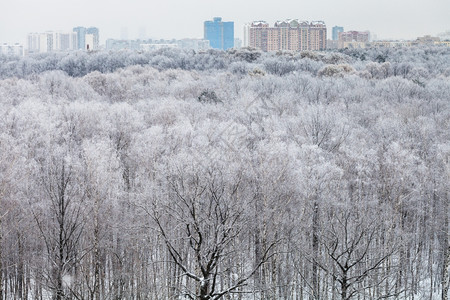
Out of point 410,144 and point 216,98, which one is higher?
point 216,98

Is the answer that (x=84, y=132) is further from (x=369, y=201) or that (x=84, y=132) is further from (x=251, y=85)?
(x=251, y=85)

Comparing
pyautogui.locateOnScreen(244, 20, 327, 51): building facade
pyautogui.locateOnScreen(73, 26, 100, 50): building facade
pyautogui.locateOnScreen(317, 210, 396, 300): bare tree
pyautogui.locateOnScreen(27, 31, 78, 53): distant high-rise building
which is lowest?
pyautogui.locateOnScreen(317, 210, 396, 300): bare tree

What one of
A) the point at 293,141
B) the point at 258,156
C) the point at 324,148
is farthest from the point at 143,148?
the point at 324,148

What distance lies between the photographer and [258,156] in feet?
73.1

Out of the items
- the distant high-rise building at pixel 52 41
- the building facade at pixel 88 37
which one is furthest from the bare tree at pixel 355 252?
the building facade at pixel 88 37

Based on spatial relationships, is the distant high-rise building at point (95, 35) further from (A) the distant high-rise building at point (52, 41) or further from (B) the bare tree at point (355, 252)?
(B) the bare tree at point (355, 252)

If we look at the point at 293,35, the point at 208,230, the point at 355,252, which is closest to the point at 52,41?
the point at 293,35

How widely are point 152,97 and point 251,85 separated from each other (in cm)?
955

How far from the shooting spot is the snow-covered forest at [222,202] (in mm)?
16578

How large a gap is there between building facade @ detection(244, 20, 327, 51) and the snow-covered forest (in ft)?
351

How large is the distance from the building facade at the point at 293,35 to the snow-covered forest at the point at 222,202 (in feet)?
351

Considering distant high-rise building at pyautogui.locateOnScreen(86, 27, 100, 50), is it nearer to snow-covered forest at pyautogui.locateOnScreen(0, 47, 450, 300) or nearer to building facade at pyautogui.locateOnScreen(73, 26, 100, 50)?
building facade at pyautogui.locateOnScreen(73, 26, 100, 50)

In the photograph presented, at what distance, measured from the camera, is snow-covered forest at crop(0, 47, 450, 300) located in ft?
54.4

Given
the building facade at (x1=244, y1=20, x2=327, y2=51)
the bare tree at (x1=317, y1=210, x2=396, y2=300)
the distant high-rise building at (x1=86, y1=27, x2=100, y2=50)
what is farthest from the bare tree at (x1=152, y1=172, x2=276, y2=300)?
the distant high-rise building at (x1=86, y1=27, x2=100, y2=50)
